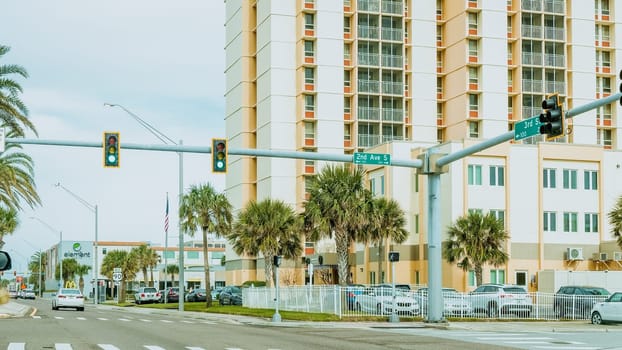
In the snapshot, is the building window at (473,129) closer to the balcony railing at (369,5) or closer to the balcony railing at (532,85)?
the balcony railing at (532,85)

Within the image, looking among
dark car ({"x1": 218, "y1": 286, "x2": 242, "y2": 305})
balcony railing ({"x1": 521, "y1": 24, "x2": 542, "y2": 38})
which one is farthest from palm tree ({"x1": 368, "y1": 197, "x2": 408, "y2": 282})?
balcony railing ({"x1": 521, "y1": 24, "x2": 542, "y2": 38})

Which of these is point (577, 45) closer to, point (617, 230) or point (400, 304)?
point (617, 230)

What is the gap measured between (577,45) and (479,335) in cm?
6676

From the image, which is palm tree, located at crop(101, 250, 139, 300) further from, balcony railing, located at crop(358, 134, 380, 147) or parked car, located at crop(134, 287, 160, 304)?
balcony railing, located at crop(358, 134, 380, 147)

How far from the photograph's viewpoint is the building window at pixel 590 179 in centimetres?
6675

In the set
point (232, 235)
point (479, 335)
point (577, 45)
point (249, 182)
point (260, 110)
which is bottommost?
point (479, 335)

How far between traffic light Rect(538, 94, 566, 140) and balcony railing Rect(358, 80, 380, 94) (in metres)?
64.3

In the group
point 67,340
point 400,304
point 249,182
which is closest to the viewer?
point 67,340

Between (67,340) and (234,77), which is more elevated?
(234,77)

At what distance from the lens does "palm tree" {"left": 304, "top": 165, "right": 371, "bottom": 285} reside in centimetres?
4741

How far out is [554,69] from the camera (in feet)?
287

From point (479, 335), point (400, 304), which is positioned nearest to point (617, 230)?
point (400, 304)

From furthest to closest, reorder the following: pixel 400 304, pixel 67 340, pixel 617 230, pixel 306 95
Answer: pixel 306 95 → pixel 617 230 → pixel 400 304 → pixel 67 340

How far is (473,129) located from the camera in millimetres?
88062
